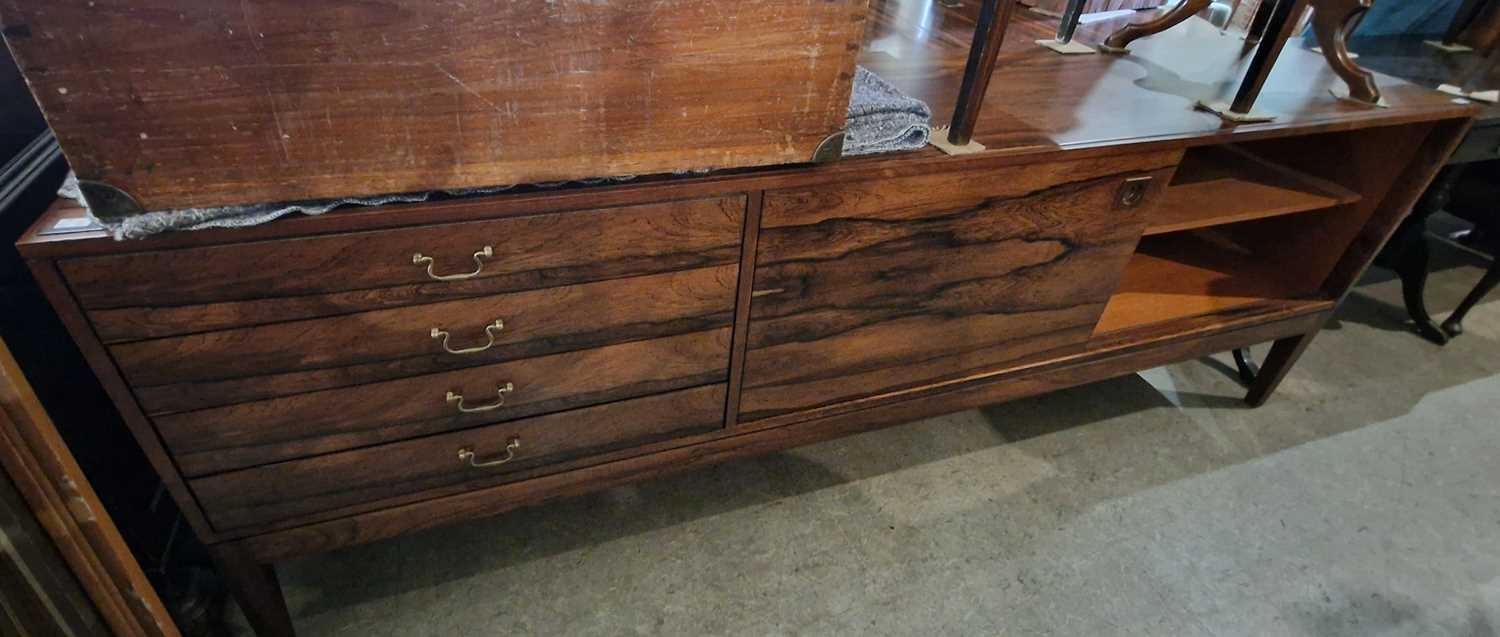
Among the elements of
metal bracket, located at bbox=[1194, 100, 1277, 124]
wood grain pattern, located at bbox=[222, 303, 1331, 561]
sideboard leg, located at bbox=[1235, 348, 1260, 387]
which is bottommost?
sideboard leg, located at bbox=[1235, 348, 1260, 387]

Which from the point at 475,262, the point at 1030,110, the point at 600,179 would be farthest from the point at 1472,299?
the point at 475,262

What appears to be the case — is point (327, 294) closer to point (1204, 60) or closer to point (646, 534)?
point (646, 534)

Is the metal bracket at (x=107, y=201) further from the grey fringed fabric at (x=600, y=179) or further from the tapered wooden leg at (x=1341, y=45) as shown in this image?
the tapered wooden leg at (x=1341, y=45)

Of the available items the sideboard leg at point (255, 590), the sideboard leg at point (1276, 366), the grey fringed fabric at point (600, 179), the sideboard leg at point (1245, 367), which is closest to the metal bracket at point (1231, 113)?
the grey fringed fabric at point (600, 179)

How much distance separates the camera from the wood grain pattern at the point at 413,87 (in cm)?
60

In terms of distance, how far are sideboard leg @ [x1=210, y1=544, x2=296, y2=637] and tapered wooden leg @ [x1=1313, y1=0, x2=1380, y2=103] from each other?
1.80m

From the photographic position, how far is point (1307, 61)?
4.95ft

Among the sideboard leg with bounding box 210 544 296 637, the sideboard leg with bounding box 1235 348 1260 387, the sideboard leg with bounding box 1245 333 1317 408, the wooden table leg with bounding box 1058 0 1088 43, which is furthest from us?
the sideboard leg with bounding box 1235 348 1260 387

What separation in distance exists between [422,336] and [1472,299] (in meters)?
2.45

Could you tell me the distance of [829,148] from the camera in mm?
874

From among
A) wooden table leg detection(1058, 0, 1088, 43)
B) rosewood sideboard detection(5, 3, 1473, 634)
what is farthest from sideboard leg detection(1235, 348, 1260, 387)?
wooden table leg detection(1058, 0, 1088, 43)

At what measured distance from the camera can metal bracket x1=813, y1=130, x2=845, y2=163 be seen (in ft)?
2.84

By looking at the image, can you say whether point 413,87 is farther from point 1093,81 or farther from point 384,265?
point 1093,81

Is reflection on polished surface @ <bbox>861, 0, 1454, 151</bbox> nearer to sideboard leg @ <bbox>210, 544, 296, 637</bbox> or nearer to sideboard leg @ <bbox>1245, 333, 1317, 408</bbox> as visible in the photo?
sideboard leg @ <bbox>1245, 333, 1317, 408</bbox>
